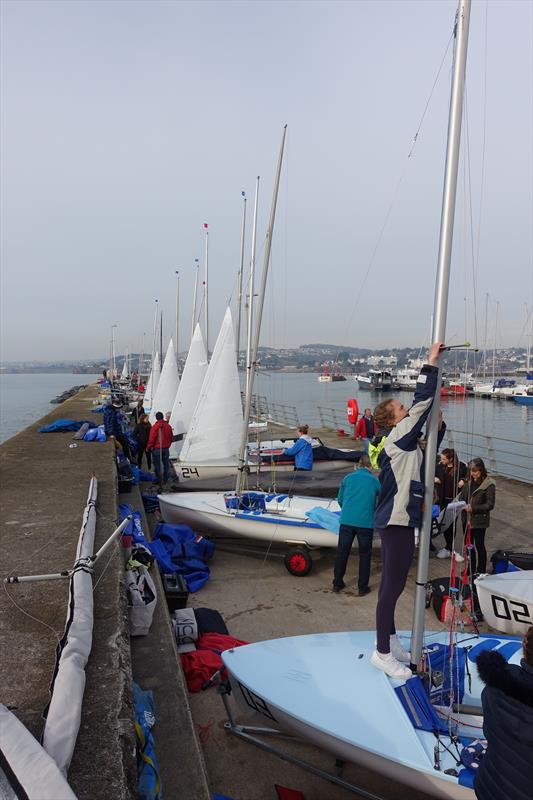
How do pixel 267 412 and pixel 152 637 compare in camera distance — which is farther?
pixel 267 412

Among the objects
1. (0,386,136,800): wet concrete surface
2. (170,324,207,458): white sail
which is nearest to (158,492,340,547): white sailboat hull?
(0,386,136,800): wet concrete surface

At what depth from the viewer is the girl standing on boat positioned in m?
3.13

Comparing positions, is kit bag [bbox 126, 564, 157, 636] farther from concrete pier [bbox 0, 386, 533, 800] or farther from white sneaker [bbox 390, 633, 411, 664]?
white sneaker [bbox 390, 633, 411, 664]

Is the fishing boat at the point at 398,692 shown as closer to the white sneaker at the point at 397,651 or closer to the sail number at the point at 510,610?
the white sneaker at the point at 397,651

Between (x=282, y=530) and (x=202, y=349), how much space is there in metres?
10.8

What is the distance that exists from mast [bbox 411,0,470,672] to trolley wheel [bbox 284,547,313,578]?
3.30m

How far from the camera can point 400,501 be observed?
3.18 metres

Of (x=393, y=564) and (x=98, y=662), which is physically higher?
(x=393, y=564)

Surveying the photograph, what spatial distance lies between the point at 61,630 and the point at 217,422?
7527 mm

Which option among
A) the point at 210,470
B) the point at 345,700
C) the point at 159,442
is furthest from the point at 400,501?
the point at 159,442

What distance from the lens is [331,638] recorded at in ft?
13.1

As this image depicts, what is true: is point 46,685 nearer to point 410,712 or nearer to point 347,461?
point 410,712

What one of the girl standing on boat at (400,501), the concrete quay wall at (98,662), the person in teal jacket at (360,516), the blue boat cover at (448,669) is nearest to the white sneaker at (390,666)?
the girl standing on boat at (400,501)

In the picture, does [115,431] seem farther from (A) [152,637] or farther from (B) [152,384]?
(B) [152,384]
